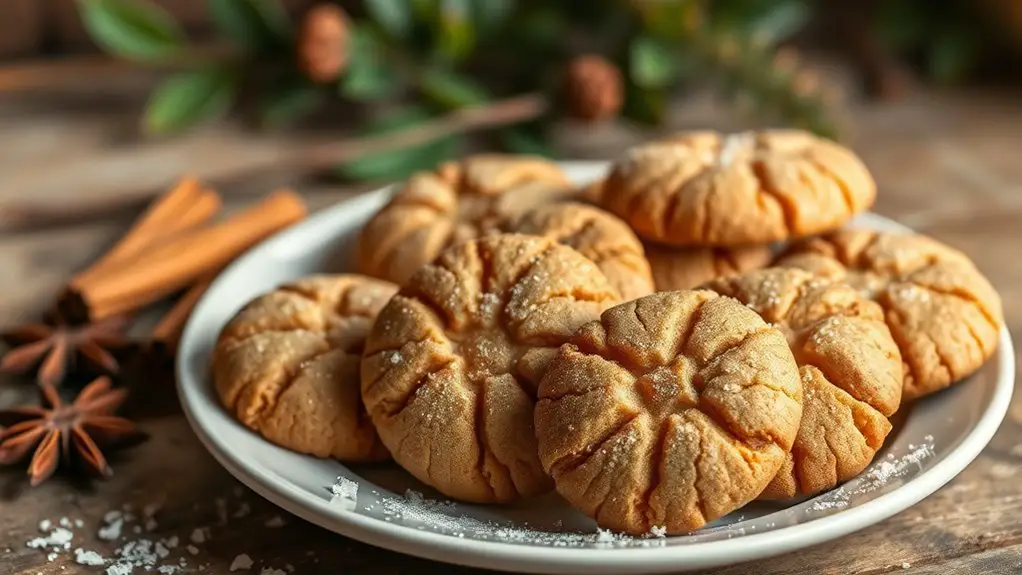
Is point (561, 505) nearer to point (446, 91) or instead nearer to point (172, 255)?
point (172, 255)

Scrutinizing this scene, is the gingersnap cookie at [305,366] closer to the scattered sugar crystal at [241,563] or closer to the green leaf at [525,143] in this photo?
the scattered sugar crystal at [241,563]

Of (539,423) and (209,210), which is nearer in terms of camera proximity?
(539,423)

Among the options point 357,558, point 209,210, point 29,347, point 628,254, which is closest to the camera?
point 357,558

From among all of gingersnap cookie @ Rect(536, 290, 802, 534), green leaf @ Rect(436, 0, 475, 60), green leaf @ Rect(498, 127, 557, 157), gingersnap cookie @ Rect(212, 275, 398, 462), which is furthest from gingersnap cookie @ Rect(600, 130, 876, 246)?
green leaf @ Rect(436, 0, 475, 60)

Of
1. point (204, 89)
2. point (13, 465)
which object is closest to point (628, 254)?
point (13, 465)

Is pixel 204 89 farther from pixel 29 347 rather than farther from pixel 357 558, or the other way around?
pixel 357 558

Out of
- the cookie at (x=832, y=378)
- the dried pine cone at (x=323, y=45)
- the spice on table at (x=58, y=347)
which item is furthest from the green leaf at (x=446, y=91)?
the cookie at (x=832, y=378)

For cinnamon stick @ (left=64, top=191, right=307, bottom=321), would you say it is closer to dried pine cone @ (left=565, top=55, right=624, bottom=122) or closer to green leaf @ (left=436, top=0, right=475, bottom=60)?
green leaf @ (left=436, top=0, right=475, bottom=60)

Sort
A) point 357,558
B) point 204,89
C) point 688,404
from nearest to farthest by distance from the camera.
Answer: point 688,404 < point 357,558 < point 204,89
